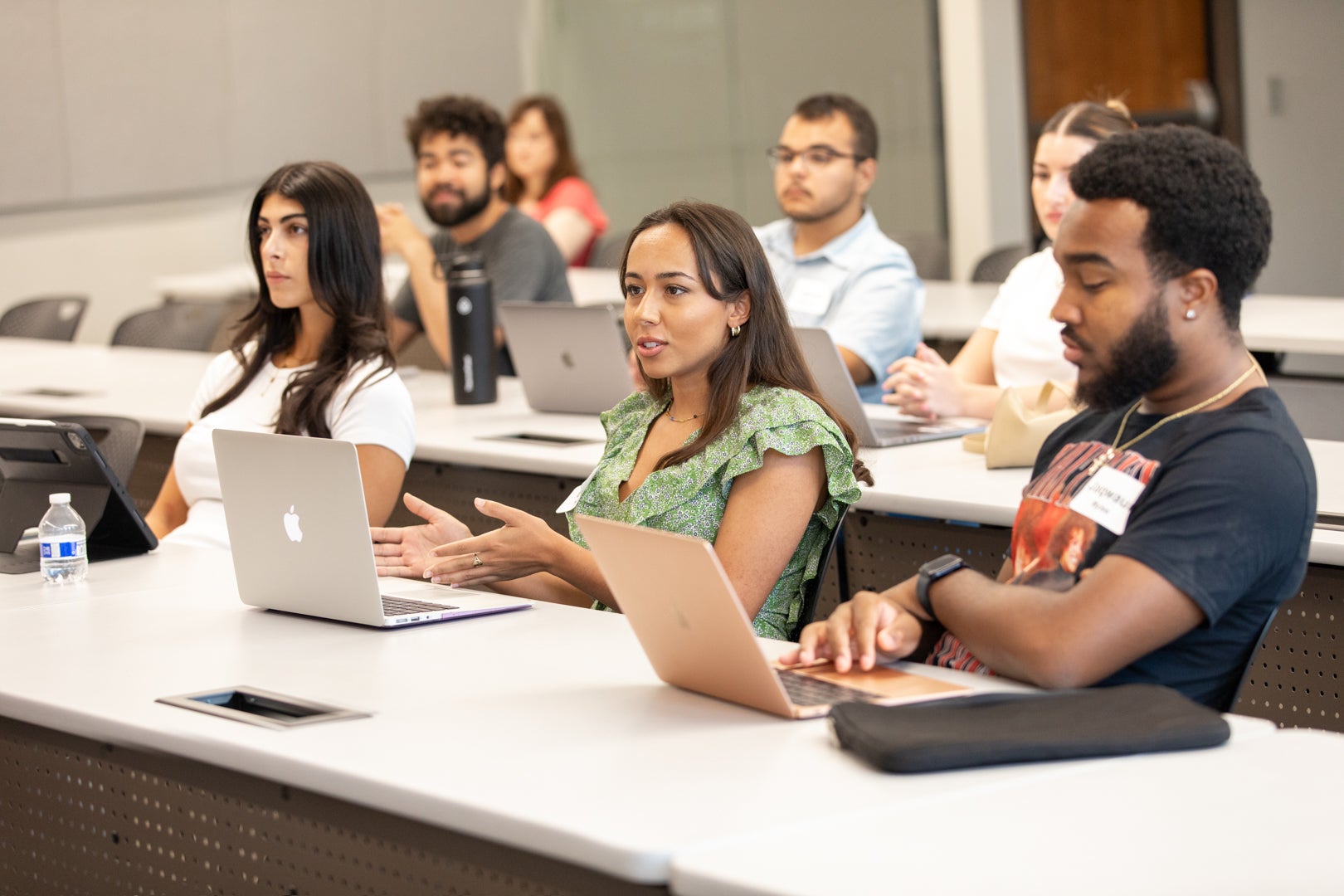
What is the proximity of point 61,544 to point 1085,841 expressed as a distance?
5.53 ft

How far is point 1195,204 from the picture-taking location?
5.19 ft

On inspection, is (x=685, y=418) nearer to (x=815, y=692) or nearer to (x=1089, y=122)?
(x=815, y=692)

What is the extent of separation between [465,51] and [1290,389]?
18.5 feet

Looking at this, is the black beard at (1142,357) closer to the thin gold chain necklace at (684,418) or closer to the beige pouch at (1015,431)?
the thin gold chain necklace at (684,418)

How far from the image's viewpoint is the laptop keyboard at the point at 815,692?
5.26 feet

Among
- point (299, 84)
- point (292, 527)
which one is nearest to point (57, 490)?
point (292, 527)

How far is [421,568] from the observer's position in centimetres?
229

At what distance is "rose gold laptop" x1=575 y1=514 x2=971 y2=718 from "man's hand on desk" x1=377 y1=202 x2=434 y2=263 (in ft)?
9.34

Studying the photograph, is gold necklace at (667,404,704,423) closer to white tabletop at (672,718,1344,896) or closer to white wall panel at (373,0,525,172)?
white tabletop at (672,718,1344,896)

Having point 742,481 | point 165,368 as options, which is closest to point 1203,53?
point 165,368

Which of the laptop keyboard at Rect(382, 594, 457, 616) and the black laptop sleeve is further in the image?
the laptop keyboard at Rect(382, 594, 457, 616)

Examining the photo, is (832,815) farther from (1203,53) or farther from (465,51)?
(465,51)

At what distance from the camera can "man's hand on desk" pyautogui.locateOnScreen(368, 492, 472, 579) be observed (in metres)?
2.30

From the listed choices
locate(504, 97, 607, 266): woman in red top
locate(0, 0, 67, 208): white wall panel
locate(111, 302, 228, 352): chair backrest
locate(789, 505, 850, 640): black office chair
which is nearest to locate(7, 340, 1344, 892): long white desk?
locate(789, 505, 850, 640): black office chair
